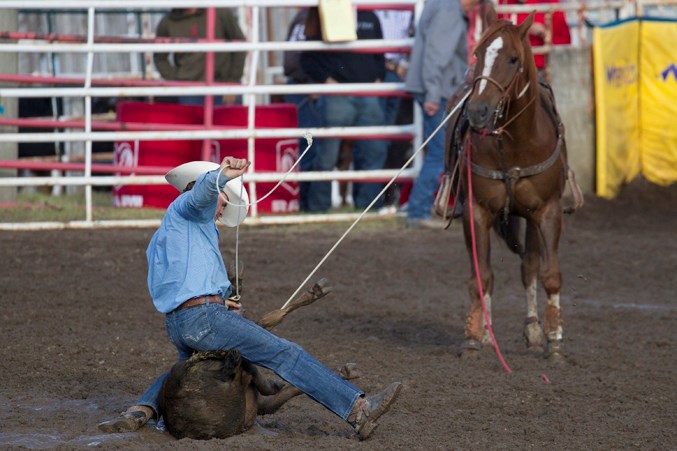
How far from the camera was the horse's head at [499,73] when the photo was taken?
6.59 m

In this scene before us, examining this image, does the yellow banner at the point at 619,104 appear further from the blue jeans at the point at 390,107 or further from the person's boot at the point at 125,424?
the person's boot at the point at 125,424

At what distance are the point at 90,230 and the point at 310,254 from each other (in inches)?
98.1

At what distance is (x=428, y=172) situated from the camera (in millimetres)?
11633

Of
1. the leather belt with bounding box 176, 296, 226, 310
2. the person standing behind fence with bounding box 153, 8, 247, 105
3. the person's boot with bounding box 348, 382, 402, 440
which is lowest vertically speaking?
the person's boot with bounding box 348, 382, 402, 440

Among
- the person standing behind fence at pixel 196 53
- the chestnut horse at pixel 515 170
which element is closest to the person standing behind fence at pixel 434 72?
the person standing behind fence at pixel 196 53

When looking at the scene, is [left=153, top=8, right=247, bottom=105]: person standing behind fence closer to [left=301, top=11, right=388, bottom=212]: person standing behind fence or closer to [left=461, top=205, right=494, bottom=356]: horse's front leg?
[left=301, top=11, right=388, bottom=212]: person standing behind fence

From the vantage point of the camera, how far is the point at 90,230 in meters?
11.6

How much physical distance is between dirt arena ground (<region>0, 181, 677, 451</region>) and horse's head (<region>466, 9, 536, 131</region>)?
1.51 meters

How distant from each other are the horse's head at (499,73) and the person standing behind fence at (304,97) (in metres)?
5.54

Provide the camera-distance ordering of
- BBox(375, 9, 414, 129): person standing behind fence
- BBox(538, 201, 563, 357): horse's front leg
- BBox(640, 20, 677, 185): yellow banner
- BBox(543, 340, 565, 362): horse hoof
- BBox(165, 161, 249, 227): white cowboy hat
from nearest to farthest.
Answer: BBox(165, 161, 249, 227): white cowboy hat
BBox(543, 340, 565, 362): horse hoof
BBox(538, 201, 563, 357): horse's front leg
BBox(375, 9, 414, 129): person standing behind fence
BBox(640, 20, 677, 185): yellow banner

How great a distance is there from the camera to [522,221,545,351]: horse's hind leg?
727 centimetres

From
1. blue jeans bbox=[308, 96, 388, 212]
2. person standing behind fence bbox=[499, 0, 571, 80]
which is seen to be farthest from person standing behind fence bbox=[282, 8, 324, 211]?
person standing behind fence bbox=[499, 0, 571, 80]

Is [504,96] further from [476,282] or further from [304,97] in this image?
[304,97]

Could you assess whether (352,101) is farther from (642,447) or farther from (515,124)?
(642,447)
